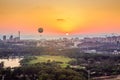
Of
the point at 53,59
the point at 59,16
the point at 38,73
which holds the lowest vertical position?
the point at 38,73

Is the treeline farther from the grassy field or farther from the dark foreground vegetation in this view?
the grassy field

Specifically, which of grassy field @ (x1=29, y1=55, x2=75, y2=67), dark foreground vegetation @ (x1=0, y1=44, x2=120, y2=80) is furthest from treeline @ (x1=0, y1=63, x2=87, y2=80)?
grassy field @ (x1=29, y1=55, x2=75, y2=67)

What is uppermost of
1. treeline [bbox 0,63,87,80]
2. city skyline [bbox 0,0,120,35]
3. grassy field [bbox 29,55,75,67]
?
city skyline [bbox 0,0,120,35]

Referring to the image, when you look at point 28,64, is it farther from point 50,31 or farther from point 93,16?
point 93,16

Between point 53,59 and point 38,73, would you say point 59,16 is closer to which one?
point 53,59

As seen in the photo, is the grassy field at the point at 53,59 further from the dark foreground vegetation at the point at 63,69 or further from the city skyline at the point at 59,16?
the city skyline at the point at 59,16

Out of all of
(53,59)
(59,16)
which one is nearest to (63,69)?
(53,59)

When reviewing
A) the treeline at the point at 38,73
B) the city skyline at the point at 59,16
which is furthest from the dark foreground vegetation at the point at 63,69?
the city skyline at the point at 59,16

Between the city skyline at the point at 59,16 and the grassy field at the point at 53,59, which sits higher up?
the city skyline at the point at 59,16
